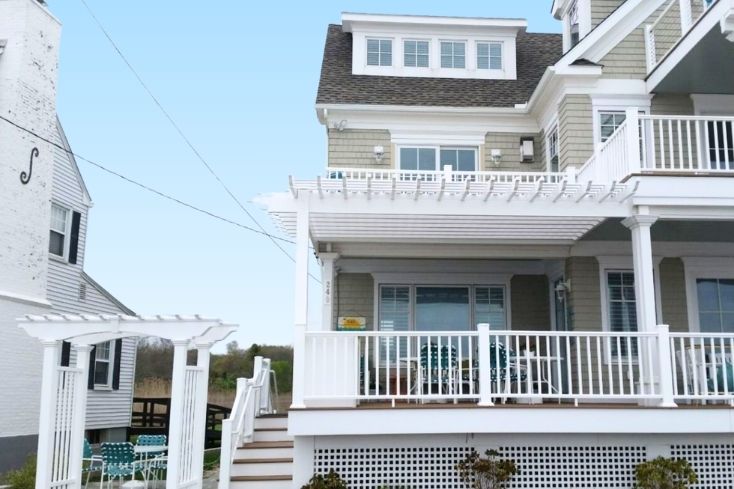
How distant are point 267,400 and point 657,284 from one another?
7050mm

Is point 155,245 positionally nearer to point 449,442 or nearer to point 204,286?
point 204,286

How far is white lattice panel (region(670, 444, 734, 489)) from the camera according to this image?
29.0 ft

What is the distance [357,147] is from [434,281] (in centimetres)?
290

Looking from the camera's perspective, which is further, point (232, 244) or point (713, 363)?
point (232, 244)

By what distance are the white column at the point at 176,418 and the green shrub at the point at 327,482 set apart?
4.94 ft

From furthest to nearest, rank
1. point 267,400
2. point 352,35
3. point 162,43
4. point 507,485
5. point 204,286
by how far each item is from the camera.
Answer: point 204,286 → point 162,43 → point 352,35 → point 267,400 → point 507,485

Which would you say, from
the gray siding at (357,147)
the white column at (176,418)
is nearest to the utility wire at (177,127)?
the gray siding at (357,147)

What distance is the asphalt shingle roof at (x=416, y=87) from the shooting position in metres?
13.6

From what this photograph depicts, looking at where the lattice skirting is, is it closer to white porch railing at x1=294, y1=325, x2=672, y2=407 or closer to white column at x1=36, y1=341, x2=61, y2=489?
white porch railing at x1=294, y1=325, x2=672, y2=407

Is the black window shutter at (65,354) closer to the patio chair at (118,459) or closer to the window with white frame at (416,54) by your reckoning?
the patio chair at (118,459)

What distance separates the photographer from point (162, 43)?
73.0 ft

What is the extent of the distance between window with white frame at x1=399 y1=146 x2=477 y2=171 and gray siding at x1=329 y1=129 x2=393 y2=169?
0.33 m

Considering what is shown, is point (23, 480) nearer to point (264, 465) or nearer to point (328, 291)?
point (264, 465)

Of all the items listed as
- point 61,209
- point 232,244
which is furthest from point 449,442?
point 232,244
